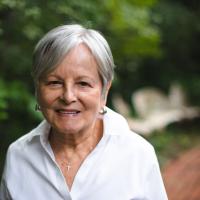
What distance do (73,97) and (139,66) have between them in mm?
7053

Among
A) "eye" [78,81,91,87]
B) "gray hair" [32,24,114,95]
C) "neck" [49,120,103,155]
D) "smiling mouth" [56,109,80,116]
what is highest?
"gray hair" [32,24,114,95]

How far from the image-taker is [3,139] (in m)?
5.28

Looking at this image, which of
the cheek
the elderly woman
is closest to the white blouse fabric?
the elderly woman

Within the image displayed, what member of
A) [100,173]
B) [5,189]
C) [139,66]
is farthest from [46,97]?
[139,66]

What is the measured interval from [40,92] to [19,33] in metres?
3.09

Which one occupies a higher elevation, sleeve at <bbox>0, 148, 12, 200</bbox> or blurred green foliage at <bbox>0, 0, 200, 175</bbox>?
blurred green foliage at <bbox>0, 0, 200, 175</bbox>

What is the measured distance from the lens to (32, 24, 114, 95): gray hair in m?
2.29

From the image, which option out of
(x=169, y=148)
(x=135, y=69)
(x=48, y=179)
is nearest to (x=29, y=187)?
(x=48, y=179)

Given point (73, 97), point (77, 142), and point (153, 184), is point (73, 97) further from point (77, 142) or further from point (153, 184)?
point (153, 184)

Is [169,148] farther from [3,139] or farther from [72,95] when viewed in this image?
[72,95]

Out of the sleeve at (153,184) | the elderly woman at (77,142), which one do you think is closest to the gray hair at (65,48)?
the elderly woman at (77,142)

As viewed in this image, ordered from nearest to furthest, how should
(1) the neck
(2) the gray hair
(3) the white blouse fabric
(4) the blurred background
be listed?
(2) the gray hair < (3) the white blouse fabric < (1) the neck < (4) the blurred background

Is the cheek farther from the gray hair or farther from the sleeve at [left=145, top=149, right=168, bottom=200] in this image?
the sleeve at [left=145, top=149, right=168, bottom=200]

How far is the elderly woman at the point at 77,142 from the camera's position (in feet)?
7.62
